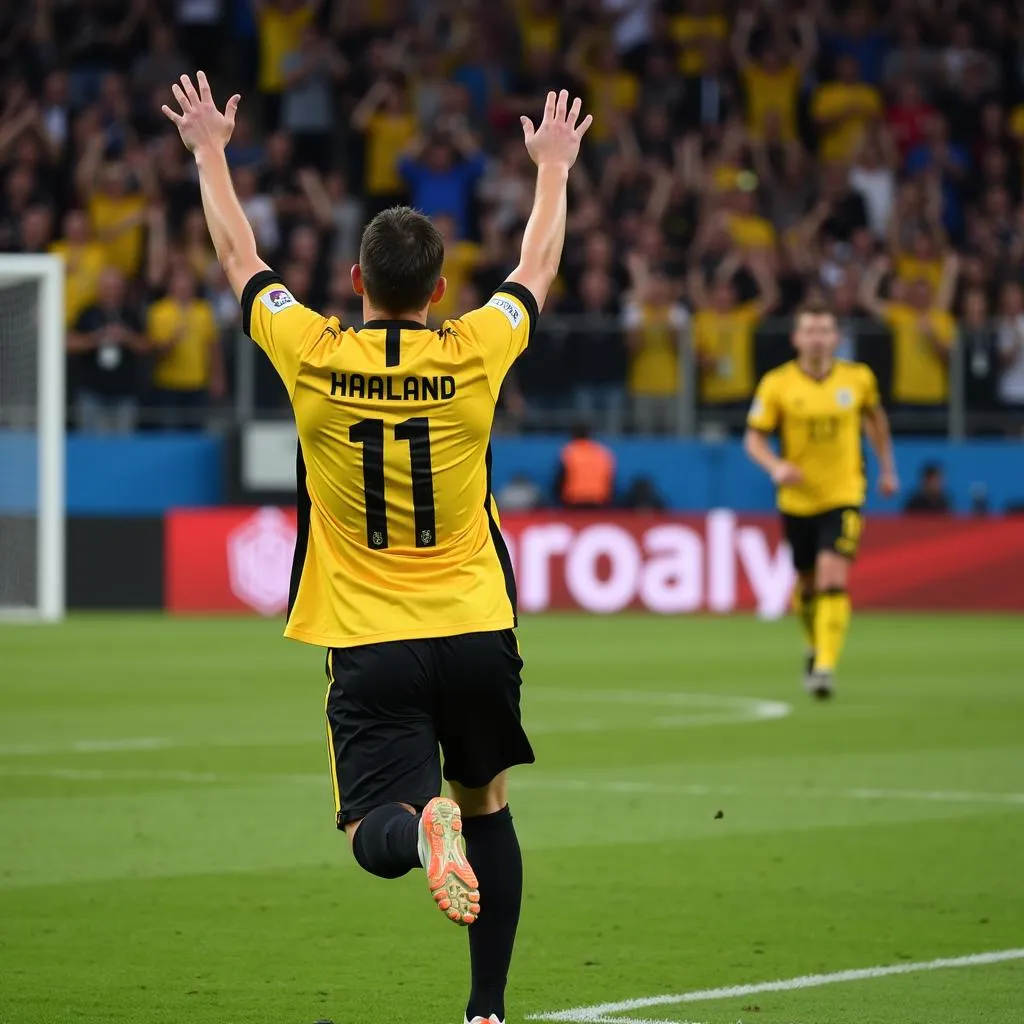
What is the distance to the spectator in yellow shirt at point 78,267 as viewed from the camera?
81.7 ft

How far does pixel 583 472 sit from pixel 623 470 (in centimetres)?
75

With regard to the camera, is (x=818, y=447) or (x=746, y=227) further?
(x=746, y=227)

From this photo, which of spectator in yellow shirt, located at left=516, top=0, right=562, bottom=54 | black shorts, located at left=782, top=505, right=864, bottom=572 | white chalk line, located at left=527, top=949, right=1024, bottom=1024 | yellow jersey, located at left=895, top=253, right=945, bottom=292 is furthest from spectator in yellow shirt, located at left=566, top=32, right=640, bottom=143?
white chalk line, located at left=527, top=949, right=1024, bottom=1024

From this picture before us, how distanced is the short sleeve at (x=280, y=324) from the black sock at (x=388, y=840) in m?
1.03

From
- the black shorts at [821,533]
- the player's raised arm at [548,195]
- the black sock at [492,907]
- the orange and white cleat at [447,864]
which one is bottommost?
the black sock at [492,907]

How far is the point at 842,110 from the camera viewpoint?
93.6 ft

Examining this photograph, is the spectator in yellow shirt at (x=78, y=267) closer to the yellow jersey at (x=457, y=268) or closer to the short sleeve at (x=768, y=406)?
the yellow jersey at (x=457, y=268)

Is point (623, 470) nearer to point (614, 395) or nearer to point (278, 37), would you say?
point (614, 395)

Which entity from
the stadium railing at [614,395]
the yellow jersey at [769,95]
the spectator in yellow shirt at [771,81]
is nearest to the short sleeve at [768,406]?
the stadium railing at [614,395]

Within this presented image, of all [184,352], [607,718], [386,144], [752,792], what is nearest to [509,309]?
[752,792]

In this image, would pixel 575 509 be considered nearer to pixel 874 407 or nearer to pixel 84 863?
pixel 874 407

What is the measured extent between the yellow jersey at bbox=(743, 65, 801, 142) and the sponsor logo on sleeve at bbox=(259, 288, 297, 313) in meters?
23.5

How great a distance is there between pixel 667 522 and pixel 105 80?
881cm

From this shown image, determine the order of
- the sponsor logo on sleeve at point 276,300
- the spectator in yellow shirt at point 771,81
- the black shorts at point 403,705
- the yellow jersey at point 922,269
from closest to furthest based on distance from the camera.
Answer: the black shorts at point 403,705 → the sponsor logo on sleeve at point 276,300 → the yellow jersey at point 922,269 → the spectator in yellow shirt at point 771,81
